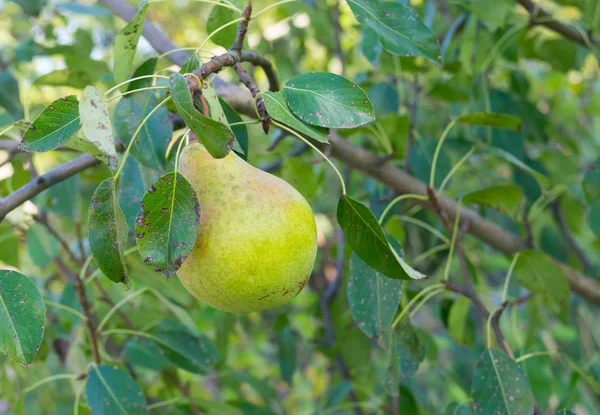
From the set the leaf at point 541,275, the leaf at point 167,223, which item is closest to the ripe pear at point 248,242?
the leaf at point 167,223

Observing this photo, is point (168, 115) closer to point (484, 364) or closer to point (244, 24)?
point (244, 24)

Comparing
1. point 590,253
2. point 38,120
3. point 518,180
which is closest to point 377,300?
point 38,120

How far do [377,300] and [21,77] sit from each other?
1.83 m

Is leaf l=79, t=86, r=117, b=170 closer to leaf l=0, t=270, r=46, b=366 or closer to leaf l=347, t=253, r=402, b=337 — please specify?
leaf l=0, t=270, r=46, b=366

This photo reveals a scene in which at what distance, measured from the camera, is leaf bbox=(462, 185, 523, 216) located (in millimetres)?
1073

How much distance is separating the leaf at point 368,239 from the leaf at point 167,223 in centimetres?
19

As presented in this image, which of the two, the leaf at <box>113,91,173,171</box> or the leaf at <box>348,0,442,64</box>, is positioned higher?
the leaf at <box>348,0,442,64</box>

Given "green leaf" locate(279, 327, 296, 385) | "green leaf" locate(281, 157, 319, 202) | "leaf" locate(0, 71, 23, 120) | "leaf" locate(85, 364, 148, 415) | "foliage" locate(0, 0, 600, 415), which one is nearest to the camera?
"foliage" locate(0, 0, 600, 415)

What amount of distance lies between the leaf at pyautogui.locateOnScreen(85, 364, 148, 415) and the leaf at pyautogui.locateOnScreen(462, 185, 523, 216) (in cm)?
63

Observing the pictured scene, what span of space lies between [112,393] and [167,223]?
41 centimetres

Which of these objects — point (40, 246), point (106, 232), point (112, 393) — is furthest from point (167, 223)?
point (40, 246)

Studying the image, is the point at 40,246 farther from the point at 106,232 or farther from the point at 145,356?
the point at 106,232

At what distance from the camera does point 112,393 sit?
0.89 metres

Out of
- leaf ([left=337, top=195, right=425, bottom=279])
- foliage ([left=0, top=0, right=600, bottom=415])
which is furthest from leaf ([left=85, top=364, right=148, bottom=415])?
leaf ([left=337, top=195, right=425, bottom=279])
